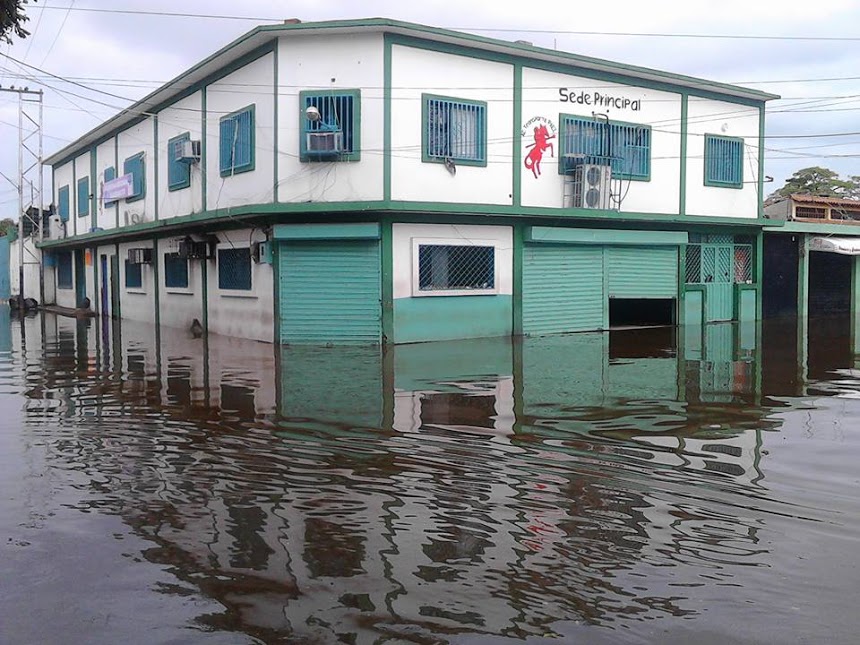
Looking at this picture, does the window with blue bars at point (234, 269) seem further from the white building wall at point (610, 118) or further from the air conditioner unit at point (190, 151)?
the white building wall at point (610, 118)

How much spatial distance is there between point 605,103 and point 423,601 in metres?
16.5

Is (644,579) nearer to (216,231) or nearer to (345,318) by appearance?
(345,318)

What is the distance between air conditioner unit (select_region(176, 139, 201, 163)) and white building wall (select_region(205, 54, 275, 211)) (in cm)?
45

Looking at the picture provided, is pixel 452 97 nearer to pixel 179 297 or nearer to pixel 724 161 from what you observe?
pixel 724 161

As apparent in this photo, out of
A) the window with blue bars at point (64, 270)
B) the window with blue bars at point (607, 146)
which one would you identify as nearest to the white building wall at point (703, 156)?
the window with blue bars at point (607, 146)

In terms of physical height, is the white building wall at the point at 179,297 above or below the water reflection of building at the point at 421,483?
above

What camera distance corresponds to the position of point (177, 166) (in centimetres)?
2111

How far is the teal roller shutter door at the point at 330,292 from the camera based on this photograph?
51.5ft

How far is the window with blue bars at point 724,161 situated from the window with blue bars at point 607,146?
2.12 meters

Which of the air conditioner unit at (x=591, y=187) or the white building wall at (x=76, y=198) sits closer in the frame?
the air conditioner unit at (x=591, y=187)

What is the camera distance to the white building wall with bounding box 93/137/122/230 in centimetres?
2653

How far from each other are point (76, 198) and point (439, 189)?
20165 mm

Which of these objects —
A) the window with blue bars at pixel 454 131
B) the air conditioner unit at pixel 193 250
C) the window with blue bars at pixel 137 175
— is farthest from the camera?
the window with blue bars at pixel 137 175

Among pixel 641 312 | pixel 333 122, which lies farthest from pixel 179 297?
pixel 641 312
